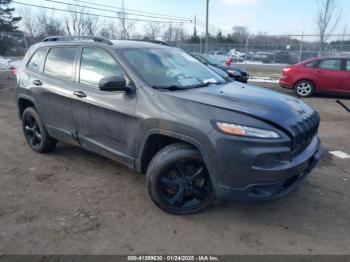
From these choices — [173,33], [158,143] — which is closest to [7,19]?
[173,33]

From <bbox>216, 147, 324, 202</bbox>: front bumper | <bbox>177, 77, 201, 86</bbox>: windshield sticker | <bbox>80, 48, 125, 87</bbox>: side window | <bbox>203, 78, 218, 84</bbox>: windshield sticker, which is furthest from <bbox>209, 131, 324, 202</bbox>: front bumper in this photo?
<bbox>80, 48, 125, 87</bbox>: side window

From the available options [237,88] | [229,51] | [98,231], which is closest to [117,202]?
[98,231]

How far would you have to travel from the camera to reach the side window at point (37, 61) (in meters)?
4.77

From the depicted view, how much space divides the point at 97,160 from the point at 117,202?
1348 mm

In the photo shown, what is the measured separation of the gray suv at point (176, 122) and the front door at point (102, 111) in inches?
0.5

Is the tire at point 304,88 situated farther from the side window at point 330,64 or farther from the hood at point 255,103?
the hood at point 255,103

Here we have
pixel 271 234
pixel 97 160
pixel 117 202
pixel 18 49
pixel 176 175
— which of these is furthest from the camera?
pixel 18 49

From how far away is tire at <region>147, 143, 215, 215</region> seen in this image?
3.20 m

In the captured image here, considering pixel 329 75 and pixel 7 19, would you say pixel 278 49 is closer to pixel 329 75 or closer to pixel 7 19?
pixel 329 75

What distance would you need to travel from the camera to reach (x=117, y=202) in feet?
11.9

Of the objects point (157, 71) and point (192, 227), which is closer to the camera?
point (192, 227)

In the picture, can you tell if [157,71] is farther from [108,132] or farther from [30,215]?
[30,215]

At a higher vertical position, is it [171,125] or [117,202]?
[171,125]

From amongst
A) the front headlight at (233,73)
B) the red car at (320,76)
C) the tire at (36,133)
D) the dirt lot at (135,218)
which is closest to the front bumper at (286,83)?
the red car at (320,76)
